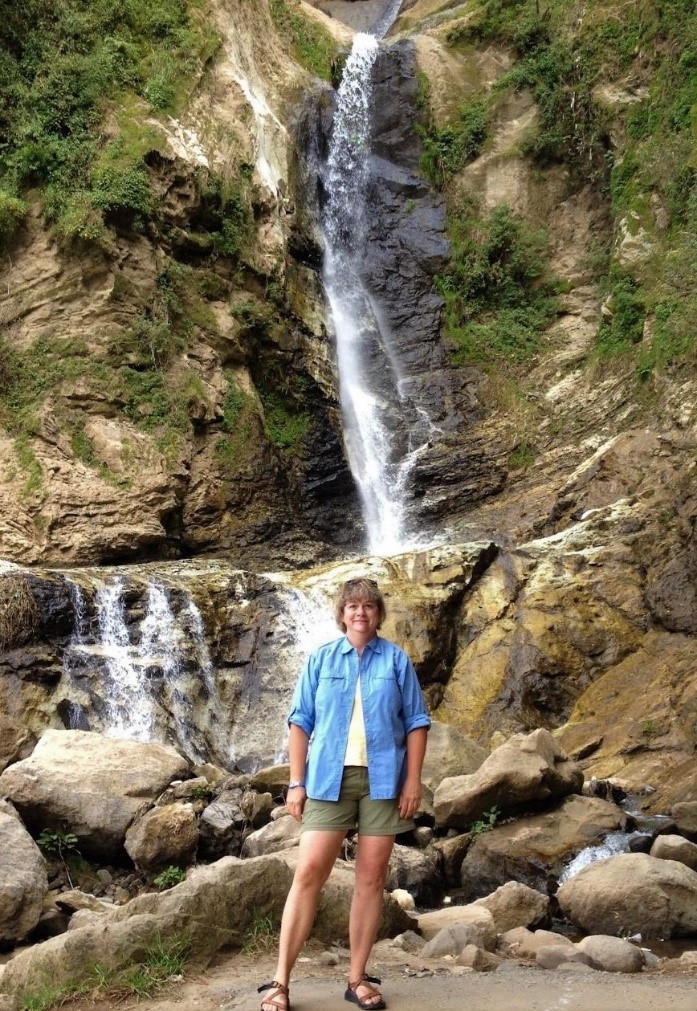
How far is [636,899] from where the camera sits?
6.20 metres

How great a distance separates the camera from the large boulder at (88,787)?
7461 millimetres

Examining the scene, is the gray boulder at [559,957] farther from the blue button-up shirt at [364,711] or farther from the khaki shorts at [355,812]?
the blue button-up shirt at [364,711]

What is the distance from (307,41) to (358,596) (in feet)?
82.7

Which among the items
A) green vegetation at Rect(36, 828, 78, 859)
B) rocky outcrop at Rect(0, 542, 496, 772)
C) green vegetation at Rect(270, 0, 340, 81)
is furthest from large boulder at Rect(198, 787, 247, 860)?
green vegetation at Rect(270, 0, 340, 81)

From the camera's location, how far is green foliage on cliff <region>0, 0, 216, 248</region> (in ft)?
53.8

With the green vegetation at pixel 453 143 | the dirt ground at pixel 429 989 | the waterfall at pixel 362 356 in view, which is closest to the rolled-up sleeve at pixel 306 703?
the dirt ground at pixel 429 989

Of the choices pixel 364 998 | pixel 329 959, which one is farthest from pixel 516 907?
pixel 364 998

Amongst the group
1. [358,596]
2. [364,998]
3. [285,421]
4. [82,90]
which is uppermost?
[82,90]

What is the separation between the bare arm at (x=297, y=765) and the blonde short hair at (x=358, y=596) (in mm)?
496

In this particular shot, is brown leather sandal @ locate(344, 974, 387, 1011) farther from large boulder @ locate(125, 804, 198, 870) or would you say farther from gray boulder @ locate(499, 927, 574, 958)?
large boulder @ locate(125, 804, 198, 870)

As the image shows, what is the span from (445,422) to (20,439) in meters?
8.68

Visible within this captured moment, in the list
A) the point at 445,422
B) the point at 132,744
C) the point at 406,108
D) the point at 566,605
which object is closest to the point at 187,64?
the point at 406,108

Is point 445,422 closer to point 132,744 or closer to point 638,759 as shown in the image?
point 638,759

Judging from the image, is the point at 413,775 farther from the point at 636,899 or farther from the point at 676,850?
the point at 676,850
